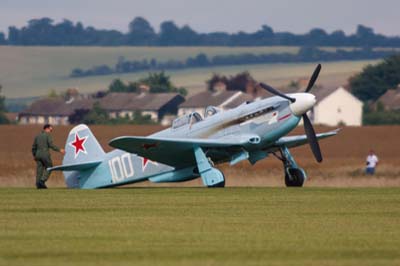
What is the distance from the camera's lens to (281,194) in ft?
66.7

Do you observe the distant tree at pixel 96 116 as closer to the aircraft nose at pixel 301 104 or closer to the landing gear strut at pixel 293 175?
the landing gear strut at pixel 293 175

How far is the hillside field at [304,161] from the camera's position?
29.8 meters

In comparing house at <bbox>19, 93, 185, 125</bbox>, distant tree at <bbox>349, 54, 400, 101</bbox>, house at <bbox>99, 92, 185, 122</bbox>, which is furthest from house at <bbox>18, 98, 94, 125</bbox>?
distant tree at <bbox>349, 54, 400, 101</bbox>

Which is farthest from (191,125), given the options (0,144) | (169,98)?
(169,98)

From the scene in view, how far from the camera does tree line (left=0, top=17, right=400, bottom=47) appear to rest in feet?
458

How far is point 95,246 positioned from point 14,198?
726 cm

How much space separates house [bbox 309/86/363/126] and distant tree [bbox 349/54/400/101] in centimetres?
85

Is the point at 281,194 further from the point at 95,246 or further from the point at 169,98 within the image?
the point at 169,98

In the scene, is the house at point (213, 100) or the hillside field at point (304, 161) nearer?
the hillside field at point (304, 161)

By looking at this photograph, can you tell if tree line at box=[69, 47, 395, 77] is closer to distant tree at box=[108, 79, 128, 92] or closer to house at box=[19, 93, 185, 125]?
distant tree at box=[108, 79, 128, 92]

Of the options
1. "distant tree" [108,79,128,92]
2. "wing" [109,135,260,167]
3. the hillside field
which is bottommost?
"distant tree" [108,79,128,92]

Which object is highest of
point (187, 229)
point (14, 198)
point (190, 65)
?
point (187, 229)

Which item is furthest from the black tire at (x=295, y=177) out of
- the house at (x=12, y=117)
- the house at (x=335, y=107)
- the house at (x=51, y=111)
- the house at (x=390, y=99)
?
the house at (x=51, y=111)

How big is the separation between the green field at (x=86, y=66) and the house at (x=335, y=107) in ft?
39.2
